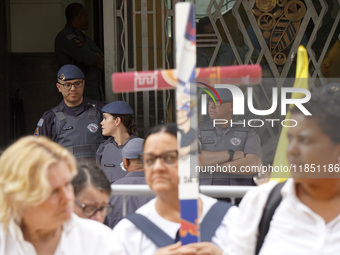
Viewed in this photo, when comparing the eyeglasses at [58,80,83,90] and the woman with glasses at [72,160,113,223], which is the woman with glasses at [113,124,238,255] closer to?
the woman with glasses at [72,160,113,223]

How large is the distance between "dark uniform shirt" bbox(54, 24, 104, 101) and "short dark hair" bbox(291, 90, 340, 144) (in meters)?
4.69

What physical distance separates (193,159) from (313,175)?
44 centimetres

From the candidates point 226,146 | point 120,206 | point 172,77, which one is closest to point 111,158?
point 226,146

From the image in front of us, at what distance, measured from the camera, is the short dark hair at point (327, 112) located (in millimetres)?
2732

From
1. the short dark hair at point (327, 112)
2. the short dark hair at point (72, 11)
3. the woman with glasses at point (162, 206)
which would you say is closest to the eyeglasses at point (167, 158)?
the woman with glasses at point (162, 206)

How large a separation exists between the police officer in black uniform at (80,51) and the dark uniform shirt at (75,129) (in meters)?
0.89

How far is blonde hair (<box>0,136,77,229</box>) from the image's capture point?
2719mm

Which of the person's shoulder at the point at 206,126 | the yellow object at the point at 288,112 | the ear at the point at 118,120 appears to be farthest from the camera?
the ear at the point at 118,120

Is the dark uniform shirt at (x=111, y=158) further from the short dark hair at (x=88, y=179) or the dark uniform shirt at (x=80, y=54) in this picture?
the short dark hair at (x=88, y=179)

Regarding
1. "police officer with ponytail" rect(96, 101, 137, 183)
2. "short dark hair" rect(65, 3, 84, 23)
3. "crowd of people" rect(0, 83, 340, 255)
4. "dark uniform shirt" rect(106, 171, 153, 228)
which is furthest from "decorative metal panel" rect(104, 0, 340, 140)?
"crowd of people" rect(0, 83, 340, 255)

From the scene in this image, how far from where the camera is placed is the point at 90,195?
346 centimetres

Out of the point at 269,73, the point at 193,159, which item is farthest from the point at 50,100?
the point at 193,159

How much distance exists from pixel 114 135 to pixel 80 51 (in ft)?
4.80

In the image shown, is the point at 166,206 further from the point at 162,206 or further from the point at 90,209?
the point at 90,209
